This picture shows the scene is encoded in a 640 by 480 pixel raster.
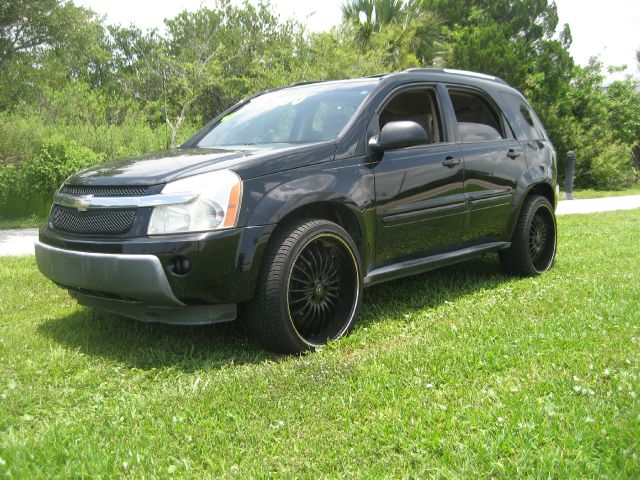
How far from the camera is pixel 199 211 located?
3.24 m

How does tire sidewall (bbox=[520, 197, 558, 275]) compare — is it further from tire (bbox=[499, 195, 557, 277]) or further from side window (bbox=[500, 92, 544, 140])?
side window (bbox=[500, 92, 544, 140])

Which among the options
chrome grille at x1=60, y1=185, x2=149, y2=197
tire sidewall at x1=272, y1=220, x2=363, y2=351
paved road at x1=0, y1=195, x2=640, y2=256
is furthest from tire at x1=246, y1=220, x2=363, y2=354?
paved road at x1=0, y1=195, x2=640, y2=256

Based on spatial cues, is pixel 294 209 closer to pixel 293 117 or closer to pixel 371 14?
pixel 293 117

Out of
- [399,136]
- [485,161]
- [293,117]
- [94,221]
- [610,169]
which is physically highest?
[293,117]

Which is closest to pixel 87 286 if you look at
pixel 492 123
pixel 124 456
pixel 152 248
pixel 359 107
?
pixel 152 248

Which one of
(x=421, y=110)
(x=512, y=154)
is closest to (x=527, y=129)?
(x=512, y=154)

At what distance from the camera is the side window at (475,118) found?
194 inches

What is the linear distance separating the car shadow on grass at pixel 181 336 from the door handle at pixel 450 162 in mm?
1053

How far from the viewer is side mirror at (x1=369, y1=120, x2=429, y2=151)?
3.94 metres

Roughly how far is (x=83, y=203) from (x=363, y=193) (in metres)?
1.66

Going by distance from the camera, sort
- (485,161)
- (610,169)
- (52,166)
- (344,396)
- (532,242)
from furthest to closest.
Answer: (610,169) → (52,166) → (532,242) → (485,161) → (344,396)

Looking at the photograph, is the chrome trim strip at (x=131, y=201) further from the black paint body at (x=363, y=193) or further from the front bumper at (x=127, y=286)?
the front bumper at (x=127, y=286)

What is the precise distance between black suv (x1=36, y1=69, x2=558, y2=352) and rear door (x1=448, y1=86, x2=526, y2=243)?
0.05ft

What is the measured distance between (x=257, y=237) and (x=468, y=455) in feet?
5.18
